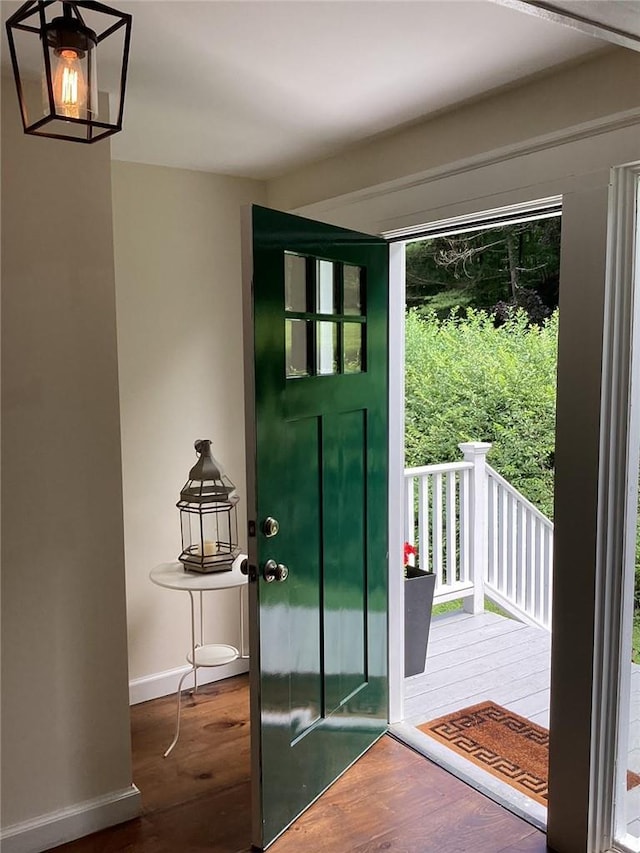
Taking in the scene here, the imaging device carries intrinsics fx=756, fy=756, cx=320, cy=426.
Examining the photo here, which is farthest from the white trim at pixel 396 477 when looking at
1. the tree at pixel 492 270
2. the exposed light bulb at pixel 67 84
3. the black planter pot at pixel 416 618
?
the tree at pixel 492 270

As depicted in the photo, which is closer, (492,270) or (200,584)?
(200,584)

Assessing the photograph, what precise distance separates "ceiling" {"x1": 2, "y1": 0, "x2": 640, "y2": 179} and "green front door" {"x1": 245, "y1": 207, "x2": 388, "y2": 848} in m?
0.41

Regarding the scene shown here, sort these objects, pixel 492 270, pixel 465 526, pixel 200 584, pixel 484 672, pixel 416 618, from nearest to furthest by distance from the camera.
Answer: pixel 200 584 < pixel 416 618 < pixel 484 672 < pixel 465 526 < pixel 492 270

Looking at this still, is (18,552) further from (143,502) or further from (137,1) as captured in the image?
(137,1)

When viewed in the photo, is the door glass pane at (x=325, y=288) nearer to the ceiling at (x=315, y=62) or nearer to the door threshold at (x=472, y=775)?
the ceiling at (x=315, y=62)

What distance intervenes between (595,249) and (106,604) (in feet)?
6.18

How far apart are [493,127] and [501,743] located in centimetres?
236

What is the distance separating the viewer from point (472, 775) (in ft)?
9.23

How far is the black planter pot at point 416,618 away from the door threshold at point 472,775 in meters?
0.50

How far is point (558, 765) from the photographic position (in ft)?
7.71

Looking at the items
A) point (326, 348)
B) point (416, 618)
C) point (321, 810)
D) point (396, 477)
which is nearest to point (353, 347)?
point (326, 348)

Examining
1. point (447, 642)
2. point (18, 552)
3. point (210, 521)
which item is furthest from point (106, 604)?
point (447, 642)

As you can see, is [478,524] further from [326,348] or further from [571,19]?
[571,19]

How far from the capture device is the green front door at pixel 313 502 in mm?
2346
